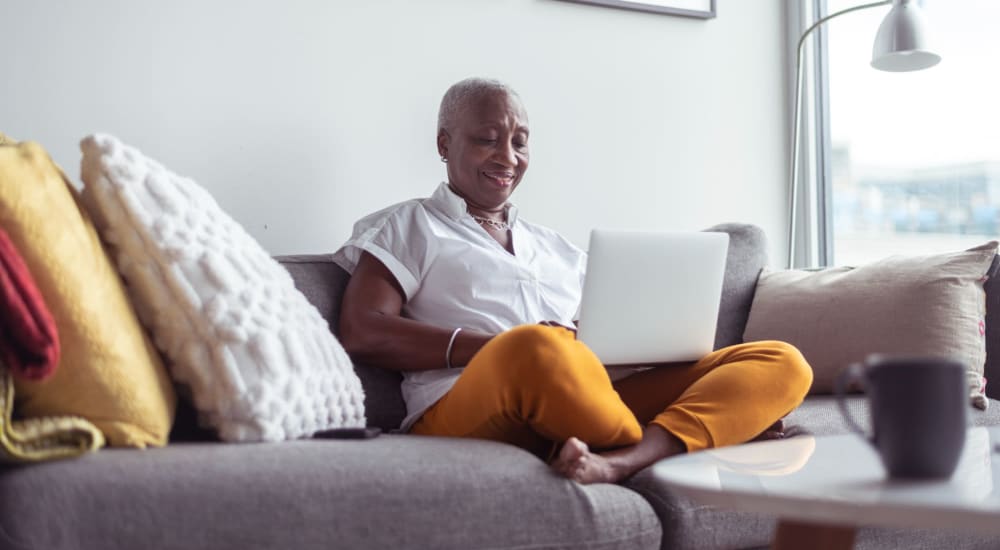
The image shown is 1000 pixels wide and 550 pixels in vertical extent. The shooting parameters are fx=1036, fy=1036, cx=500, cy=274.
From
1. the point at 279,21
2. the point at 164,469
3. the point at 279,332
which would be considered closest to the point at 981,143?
the point at 279,21

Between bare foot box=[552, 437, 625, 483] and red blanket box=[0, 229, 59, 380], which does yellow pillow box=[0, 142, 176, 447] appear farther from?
bare foot box=[552, 437, 625, 483]

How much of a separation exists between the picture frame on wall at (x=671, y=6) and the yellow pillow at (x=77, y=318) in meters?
1.80

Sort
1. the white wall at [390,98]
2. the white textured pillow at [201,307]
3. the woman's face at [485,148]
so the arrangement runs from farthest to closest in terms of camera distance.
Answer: the woman's face at [485,148], the white wall at [390,98], the white textured pillow at [201,307]

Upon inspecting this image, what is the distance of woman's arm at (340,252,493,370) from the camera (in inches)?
80.1

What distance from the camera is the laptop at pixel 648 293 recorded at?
180 centimetres

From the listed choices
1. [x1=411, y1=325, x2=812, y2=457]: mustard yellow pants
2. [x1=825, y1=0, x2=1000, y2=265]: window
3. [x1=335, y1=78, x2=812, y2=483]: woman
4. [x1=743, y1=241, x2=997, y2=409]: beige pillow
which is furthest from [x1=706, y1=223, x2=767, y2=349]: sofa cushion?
[x1=825, y1=0, x2=1000, y2=265]: window

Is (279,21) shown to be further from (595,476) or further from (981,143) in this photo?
(981,143)

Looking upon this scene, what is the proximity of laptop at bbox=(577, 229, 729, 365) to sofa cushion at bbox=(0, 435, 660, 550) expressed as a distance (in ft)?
1.00

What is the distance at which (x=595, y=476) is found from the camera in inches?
64.8

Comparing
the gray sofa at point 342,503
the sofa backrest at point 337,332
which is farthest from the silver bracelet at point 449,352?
the gray sofa at point 342,503

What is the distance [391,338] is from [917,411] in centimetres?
123

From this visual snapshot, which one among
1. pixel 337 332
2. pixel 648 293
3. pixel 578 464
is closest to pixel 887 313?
pixel 648 293

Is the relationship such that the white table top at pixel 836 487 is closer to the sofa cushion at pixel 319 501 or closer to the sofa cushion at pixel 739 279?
the sofa cushion at pixel 319 501

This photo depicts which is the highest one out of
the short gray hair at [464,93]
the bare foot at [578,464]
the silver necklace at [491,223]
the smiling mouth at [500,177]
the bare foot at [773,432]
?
the short gray hair at [464,93]
